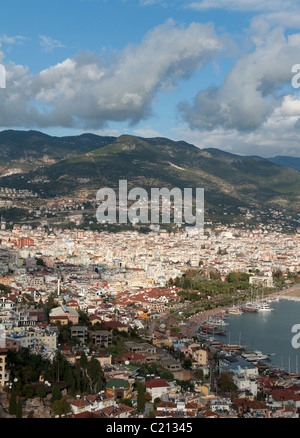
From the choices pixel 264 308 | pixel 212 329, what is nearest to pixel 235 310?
pixel 264 308

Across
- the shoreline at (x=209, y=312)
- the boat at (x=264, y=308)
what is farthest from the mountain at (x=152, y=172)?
the boat at (x=264, y=308)

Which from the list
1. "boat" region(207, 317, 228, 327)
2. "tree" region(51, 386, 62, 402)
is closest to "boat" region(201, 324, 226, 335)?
"boat" region(207, 317, 228, 327)

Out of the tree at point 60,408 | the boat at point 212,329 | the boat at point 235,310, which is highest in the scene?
the tree at point 60,408

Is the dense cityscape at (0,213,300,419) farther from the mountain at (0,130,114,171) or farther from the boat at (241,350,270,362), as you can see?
the mountain at (0,130,114,171)

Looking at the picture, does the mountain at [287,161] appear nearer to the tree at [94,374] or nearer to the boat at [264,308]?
the boat at [264,308]

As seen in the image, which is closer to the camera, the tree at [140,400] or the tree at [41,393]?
the tree at [140,400]

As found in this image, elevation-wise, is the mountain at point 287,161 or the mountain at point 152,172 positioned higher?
the mountain at point 287,161

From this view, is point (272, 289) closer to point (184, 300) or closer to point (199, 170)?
point (184, 300)
